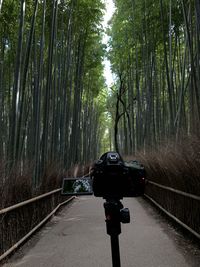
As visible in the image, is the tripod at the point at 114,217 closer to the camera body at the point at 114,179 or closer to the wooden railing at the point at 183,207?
the camera body at the point at 114,179

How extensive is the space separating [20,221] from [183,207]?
2.29 meters

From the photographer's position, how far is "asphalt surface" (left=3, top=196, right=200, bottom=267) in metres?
3.88

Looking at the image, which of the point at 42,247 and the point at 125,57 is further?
the point at 125,57

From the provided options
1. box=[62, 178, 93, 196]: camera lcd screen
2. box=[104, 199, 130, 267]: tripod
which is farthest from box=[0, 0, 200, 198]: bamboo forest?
box=[104, 199, 130, 267]: tripod

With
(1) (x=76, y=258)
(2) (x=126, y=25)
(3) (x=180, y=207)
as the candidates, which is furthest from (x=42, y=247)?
(2) (x=126, y=25)

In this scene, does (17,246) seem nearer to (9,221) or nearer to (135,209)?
(9,221)

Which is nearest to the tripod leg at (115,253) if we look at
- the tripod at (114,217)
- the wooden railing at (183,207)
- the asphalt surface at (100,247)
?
the tripod at (114,217)

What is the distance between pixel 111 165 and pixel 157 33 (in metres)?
11.1

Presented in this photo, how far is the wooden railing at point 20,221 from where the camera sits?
396cm

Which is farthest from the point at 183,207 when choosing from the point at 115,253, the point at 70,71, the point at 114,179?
the point at 70,71

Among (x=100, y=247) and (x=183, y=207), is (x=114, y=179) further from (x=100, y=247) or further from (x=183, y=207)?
(x=183, y=207)

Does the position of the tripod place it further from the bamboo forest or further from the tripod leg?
the bamboo forest

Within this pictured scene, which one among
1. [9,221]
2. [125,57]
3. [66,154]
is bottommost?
[9,221]

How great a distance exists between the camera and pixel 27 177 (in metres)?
5.39
